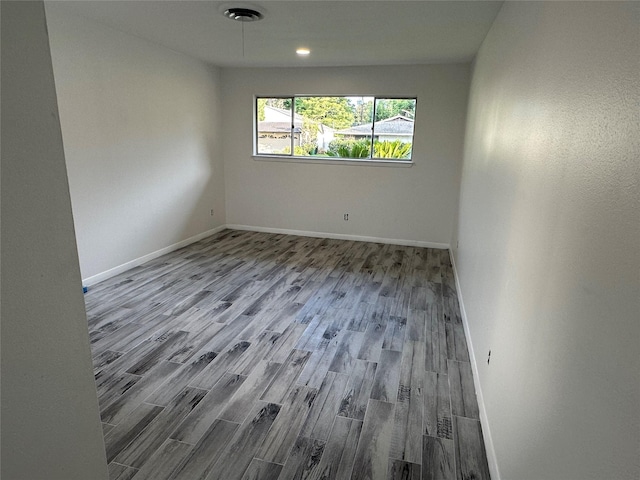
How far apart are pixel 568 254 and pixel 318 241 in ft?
15.6

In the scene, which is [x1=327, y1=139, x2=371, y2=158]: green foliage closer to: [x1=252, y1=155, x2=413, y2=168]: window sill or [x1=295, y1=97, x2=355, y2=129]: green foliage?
[x1=252, y1=155, x2=413, y2=168]: window sill

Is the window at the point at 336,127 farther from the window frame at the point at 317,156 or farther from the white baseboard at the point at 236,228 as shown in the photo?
the white baseboard at the point at 236,228

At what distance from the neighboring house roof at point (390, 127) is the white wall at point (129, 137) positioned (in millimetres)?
2084

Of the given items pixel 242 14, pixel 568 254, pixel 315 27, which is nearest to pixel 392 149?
pixel 315 27

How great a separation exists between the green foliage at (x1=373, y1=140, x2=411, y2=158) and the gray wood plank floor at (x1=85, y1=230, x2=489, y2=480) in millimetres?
1944

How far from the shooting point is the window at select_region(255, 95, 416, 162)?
548 centimetres

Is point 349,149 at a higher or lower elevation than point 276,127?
lower

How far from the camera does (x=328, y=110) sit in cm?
569

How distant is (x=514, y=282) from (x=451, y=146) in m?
3.89

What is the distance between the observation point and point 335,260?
196 inches

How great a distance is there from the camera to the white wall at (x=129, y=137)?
3535 millimetres

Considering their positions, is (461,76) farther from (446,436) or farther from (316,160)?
(446,436)

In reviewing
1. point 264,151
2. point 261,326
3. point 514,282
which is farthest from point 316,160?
point 514,282

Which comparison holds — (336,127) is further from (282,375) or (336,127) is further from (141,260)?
(282,375)
